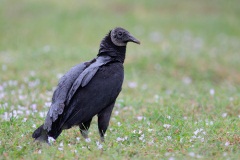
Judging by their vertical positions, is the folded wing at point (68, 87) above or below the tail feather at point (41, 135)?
above

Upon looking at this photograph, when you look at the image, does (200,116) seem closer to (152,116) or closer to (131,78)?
(152,116)

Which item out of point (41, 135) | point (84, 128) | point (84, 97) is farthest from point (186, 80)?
point (41, 135)

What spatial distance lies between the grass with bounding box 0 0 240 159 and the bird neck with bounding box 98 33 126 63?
97 centimetres

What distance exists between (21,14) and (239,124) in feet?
43.0

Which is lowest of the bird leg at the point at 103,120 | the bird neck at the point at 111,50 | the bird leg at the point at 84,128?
the bird leg at the point at 84,128

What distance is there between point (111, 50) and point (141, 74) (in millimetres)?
4938

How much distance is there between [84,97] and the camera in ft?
18.4

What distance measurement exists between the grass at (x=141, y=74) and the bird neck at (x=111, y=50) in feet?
3.18

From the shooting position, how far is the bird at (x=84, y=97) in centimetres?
541

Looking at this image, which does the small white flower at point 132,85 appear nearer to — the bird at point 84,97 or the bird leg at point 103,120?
the bird at point 84,97

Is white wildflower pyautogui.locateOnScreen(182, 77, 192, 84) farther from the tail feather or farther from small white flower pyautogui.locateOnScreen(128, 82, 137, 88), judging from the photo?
the tail feather

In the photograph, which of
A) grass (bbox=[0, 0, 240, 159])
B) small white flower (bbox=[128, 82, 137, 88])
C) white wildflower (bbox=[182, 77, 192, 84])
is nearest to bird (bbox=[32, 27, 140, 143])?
grass (bbox=[0, 0, 240, 159])

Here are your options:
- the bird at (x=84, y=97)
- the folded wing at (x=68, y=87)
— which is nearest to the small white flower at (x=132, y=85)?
the bird at (x=84, y=97)

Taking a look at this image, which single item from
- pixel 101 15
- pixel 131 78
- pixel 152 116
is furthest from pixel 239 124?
pixel 101 15
